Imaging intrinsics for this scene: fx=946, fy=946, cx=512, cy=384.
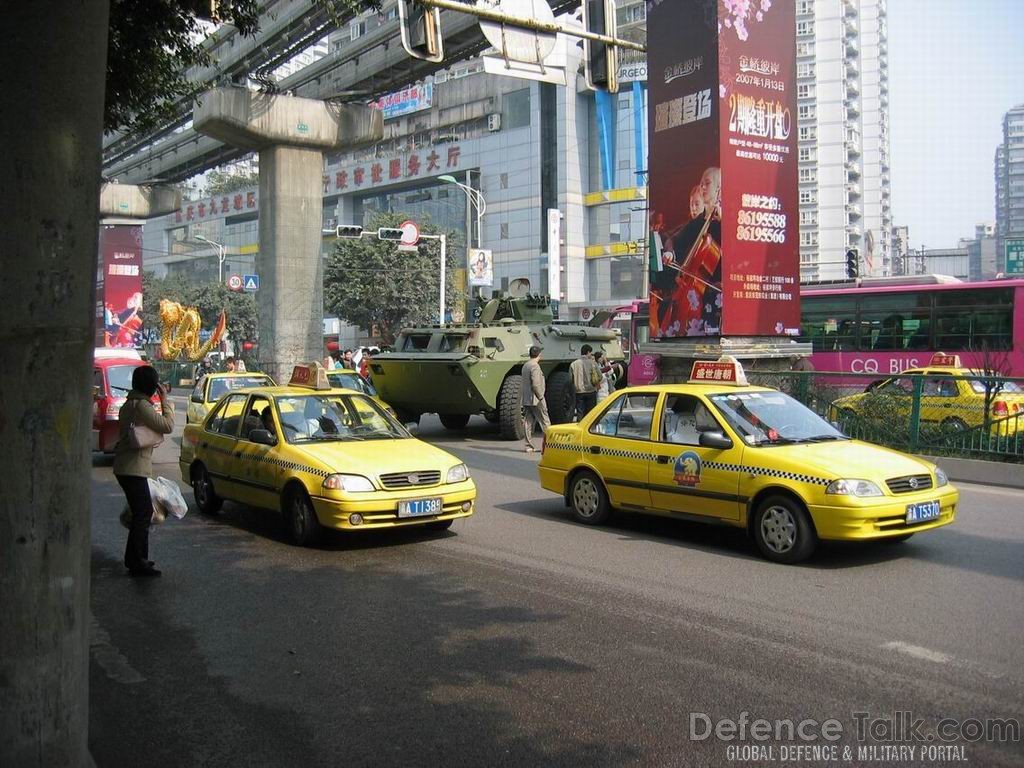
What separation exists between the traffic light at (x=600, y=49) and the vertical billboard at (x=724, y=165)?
3391 mm

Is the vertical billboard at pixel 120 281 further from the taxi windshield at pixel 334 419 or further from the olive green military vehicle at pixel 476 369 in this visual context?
the taxi windshield at pixel 334 419

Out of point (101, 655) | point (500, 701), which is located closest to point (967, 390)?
point (500, 701)

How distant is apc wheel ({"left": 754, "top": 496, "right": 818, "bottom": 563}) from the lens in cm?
710

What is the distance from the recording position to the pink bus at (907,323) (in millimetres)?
20219

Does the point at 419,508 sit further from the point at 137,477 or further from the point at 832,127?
the point at 832,127

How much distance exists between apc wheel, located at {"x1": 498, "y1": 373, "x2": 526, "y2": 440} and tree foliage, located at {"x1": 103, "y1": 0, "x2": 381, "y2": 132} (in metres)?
7.49

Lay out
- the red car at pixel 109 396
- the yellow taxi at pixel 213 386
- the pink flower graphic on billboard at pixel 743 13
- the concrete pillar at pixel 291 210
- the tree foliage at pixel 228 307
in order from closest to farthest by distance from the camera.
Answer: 1. the red car at pixel 109 396
2. the pink flower graphic on billboard at pixel 743 13
3. the yellow taxi at pixel 213 386
4. the concrete pillar at pixel 291 210
5. the tree foliage at pixel 228 307

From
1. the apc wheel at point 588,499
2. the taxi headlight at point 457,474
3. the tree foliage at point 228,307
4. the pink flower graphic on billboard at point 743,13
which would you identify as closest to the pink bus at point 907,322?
the pink flower graphic on billboard at point 743,13

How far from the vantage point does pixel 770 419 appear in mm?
8070

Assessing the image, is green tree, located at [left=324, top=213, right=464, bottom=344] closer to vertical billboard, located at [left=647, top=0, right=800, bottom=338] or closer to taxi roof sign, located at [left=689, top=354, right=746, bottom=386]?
vertical billboard, located at [left=647, top=0, right=800, bottom=338]

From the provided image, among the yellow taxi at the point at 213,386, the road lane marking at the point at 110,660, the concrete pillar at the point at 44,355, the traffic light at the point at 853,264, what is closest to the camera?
the concrete pillar at the point at 44,355

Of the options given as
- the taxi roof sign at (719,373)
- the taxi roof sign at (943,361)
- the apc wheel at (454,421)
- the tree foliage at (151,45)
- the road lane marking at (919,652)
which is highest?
the tree foliage at (151,45)

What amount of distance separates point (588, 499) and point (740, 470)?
1.85 m

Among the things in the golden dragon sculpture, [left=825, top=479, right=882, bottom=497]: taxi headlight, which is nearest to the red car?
[left=825, top=479, right=882, bottom=497]: taxi headlight
